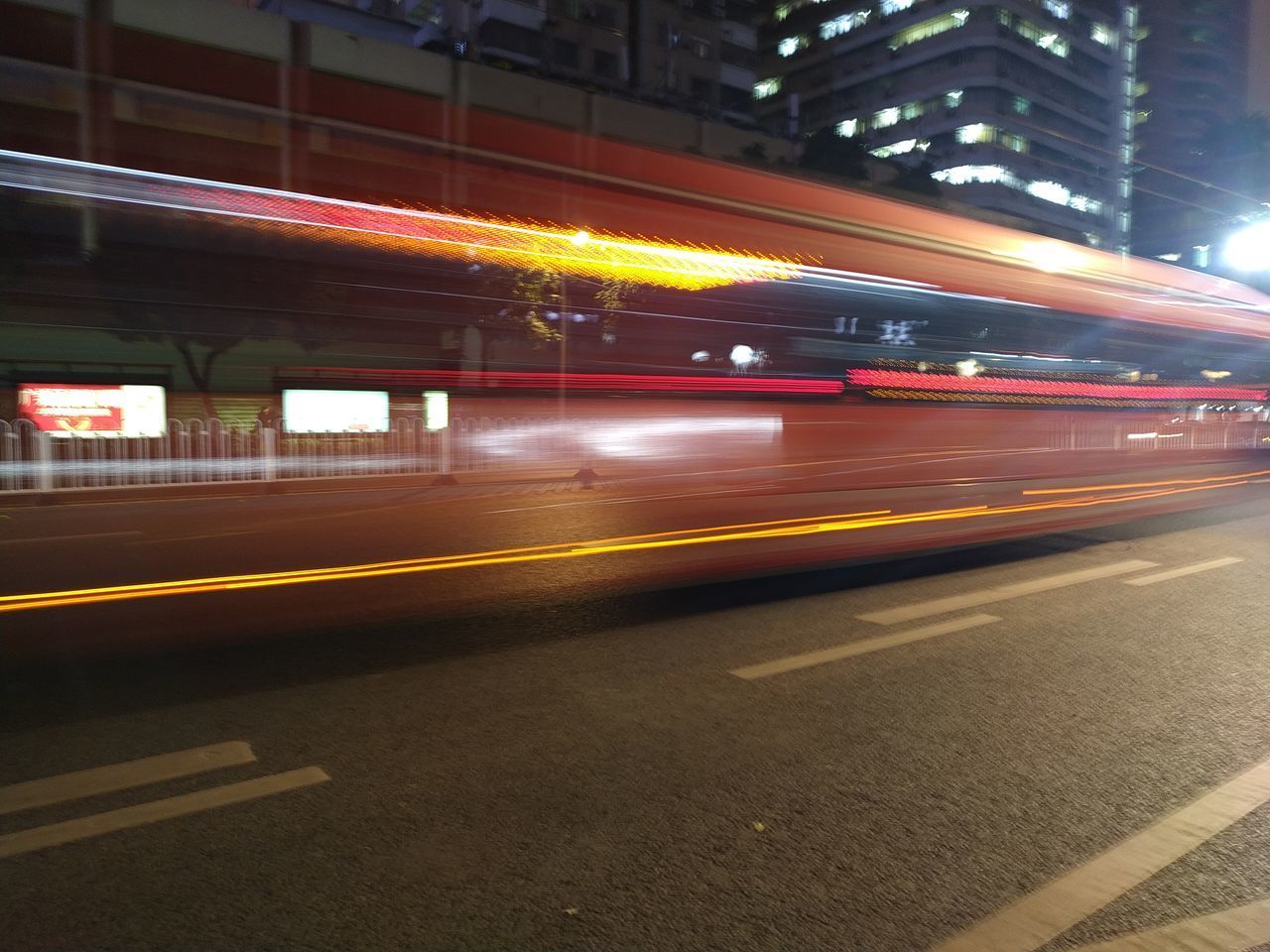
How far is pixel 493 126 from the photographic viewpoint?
19.4ft

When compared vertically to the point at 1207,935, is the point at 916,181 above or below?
above

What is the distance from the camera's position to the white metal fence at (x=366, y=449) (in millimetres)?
6809

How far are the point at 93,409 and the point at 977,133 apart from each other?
251ft

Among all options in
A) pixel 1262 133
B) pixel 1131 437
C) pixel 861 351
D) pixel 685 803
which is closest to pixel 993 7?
pixel 1262 133

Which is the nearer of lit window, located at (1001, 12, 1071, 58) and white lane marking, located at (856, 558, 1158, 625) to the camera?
white lane marking, located at (856, 558, 1158, 625)

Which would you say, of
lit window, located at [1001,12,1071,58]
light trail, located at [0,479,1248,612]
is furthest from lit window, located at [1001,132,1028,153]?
light trail, located at [0,479,1248,612]

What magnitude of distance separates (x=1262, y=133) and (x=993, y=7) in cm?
2494

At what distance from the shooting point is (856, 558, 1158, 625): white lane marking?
626cm

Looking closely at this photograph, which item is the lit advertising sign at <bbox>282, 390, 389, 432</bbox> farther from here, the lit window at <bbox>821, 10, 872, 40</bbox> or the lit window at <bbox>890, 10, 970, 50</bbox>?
the lit window at <bbox>821, 10, 872, 40</bbox>

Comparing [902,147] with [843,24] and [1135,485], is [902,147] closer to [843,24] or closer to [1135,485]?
[843,24]

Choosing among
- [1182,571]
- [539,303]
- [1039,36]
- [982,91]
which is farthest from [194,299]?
[1039,36]

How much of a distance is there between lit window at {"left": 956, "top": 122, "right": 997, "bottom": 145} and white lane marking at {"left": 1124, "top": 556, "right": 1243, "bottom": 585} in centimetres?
7140

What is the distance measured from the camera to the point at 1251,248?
2566 centimetres

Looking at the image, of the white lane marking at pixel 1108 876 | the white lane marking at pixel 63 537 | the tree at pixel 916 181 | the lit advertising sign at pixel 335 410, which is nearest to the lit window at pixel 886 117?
the tree at pixel 916 181
